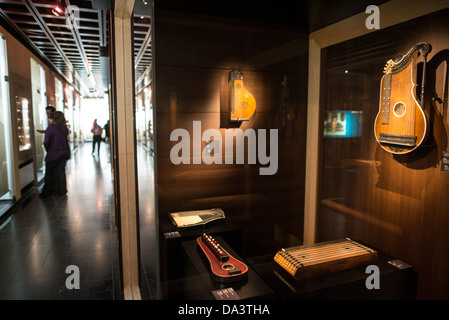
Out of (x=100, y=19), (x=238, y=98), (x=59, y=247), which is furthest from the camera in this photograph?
(x=100, y=19)

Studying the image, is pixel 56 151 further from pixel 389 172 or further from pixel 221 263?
pixel 389 172

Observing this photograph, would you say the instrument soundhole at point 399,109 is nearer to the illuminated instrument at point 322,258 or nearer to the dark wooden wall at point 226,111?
the illuminated instrument at point 322,258

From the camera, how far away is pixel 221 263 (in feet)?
6.32

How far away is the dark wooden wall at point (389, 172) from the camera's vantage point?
1.92 meters

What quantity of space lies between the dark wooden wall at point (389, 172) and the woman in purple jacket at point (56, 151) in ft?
14.6

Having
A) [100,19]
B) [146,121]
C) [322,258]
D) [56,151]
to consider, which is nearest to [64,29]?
[100,19]

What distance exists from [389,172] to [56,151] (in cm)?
514

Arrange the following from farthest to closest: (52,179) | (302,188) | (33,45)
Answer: (33,45)
(52,179)
(302,188)

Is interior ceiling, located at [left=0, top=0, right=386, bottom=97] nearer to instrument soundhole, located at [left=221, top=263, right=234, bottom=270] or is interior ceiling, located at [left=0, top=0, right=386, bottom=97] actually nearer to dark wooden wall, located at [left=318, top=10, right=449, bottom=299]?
dark wooden wall, located at [left=318, top=10, right=449, bottom=299]

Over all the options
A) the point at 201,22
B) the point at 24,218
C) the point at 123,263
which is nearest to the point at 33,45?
the point at 24,218

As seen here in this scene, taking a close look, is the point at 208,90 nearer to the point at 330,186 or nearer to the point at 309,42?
the point at 309,42

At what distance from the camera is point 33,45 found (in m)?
6.38

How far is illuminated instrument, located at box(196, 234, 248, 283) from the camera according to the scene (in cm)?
180

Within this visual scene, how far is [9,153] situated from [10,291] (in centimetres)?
322
